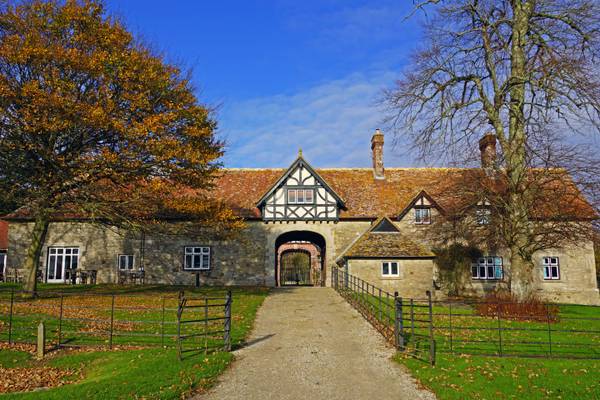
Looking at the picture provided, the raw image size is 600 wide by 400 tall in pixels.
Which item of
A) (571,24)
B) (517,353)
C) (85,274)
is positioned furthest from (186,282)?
(571,24)

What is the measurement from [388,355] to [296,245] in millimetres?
28650

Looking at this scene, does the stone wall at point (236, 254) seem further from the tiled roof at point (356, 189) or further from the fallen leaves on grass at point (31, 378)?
the fallen leaves on grass at point (31, 378)

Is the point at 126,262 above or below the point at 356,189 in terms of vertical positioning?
below

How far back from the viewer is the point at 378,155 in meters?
33.9

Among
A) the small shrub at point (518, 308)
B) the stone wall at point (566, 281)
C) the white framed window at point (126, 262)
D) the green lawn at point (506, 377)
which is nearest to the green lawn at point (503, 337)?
the small shrub at point (518, 308)

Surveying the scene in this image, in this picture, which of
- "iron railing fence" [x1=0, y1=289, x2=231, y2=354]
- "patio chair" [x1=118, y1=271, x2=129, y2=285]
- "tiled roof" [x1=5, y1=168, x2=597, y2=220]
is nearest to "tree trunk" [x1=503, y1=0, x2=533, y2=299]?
"tiled roof" [x1=5, y1=168, x2=597, y2=220]

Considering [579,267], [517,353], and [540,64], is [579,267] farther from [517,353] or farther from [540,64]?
[517,353]

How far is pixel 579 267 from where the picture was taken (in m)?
29.3

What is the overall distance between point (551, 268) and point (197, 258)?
22.5 meters

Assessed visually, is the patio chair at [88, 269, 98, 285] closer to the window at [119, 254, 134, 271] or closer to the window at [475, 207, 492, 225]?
the window at [119, 254, 134, 271]

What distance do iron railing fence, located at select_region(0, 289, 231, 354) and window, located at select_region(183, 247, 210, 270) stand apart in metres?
9.25

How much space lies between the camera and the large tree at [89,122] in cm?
1662

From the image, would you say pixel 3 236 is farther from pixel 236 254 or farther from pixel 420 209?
pixel 420 209

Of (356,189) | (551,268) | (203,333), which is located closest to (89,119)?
(203,333)
